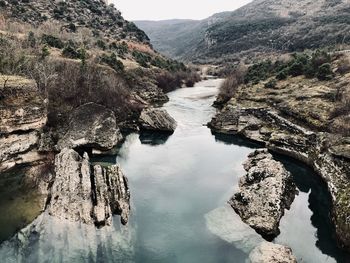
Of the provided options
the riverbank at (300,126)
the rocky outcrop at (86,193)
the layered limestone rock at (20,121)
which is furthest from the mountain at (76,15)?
the rocky outcrop at (86,193)

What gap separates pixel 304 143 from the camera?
48219mm

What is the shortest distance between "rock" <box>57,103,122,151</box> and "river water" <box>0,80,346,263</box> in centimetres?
278

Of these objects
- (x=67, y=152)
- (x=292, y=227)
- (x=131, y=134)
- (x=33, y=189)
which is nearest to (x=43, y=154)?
(x=67, y=152)

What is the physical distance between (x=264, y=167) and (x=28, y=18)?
87475mm

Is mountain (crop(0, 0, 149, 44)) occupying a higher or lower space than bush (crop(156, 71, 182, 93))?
higher

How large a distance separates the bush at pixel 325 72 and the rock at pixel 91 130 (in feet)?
119

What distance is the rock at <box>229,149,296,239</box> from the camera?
3170 centimetres

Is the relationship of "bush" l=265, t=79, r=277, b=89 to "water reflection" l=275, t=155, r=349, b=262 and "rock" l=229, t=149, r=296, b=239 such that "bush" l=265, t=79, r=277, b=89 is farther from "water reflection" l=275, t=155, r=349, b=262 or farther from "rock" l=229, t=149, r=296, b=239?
"rock" l=229, t=149, r=296, b=239

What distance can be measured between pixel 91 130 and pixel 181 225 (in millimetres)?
23097

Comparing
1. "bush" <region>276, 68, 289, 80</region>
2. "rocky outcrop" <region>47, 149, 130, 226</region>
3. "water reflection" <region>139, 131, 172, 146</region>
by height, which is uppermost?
"bush" <region>276, 68, 289, 80</region>

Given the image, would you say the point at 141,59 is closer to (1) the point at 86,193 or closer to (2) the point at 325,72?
(2) the point at 325,72

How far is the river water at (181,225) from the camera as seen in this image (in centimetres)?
2722

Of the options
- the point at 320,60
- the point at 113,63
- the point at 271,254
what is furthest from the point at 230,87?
the point at 271,254

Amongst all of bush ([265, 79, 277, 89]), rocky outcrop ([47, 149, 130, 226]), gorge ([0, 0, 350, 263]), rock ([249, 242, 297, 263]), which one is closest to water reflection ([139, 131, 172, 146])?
gorge ([0, 0, 350, 263])
